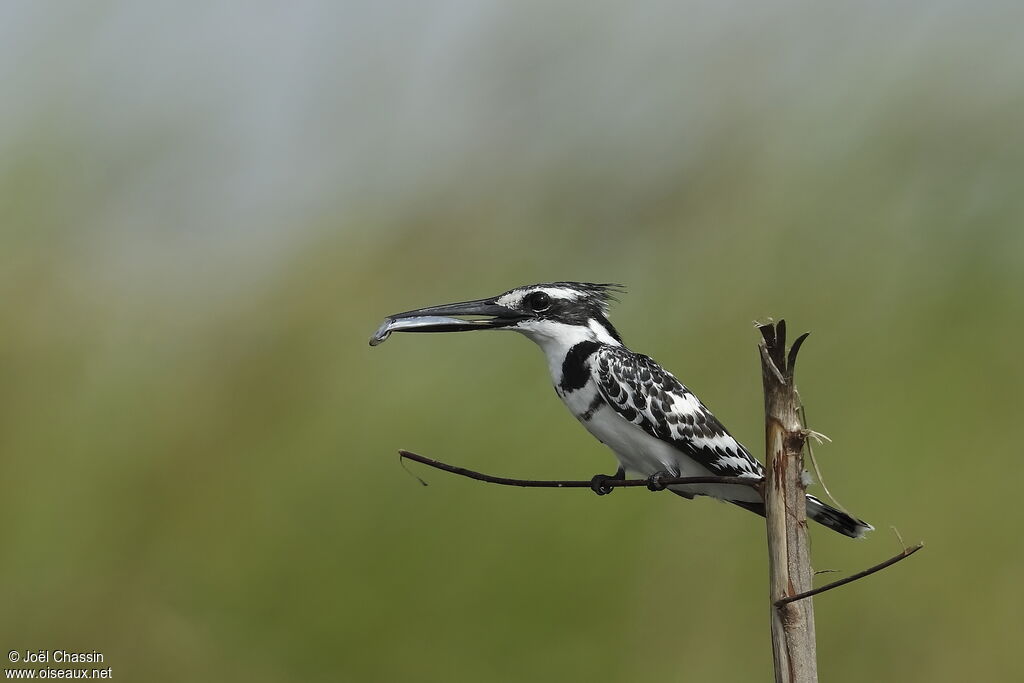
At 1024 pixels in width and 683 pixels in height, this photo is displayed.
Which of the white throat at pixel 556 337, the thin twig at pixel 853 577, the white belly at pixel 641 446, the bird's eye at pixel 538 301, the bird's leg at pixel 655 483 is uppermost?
the bird's eye at pixel 538 301

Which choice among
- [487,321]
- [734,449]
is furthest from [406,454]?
[734,449]

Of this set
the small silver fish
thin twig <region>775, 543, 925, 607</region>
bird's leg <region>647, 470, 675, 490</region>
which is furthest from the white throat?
thin twig <region>775, 543, 925, 607</region>

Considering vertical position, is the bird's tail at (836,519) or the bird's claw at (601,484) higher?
the bird's tail at (836,519)

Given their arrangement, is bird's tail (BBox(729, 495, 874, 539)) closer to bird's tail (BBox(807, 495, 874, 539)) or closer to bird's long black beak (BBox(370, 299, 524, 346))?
bird's tail (BBox(807, 495, 874, 539))

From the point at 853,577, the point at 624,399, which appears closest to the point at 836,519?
the point at 624,399

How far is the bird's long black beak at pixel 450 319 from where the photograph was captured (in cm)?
245

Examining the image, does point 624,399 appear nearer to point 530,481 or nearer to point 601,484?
point 601,484

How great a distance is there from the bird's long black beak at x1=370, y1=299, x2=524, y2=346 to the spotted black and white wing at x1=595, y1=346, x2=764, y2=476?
341mm

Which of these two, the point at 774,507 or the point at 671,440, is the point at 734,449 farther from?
the point at 774,507

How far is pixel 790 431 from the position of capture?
1968 mm

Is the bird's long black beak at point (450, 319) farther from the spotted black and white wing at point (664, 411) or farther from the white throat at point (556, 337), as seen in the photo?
the spotted black and white wing at point (664, 411)

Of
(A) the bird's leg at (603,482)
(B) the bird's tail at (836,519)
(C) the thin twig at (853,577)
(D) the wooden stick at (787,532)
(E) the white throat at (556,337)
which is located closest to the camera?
(C) the thin twig at (853,577)

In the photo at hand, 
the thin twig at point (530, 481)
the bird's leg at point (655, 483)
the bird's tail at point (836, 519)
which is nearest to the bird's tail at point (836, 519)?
the bird's tail at point (836, 519)

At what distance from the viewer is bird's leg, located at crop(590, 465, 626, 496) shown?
2.46m
